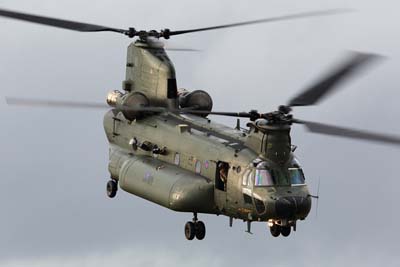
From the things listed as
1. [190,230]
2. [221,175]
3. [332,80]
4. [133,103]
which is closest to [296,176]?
[221,175]

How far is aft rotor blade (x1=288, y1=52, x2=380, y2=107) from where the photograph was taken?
184ft

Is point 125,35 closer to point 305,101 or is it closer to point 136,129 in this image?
point 136,129

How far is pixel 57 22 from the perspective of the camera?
208 ft

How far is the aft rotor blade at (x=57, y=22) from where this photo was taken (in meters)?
62.0

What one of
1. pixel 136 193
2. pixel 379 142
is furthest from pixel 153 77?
pixel 379 142

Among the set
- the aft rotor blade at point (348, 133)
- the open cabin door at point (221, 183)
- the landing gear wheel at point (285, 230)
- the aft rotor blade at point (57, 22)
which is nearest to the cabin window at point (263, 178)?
the open cabin door at point (221, 183)

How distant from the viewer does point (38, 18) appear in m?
62.7

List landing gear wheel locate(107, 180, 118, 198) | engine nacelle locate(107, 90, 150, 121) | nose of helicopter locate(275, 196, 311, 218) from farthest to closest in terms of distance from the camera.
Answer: landing gear wheel locate(107, 180, 118, 198) < engine nacelle locate(107, 90, 150, 121) < nose of helicopter locate(275, 196, 311, 218)

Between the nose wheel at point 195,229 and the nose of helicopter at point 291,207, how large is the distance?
4960 millimetres

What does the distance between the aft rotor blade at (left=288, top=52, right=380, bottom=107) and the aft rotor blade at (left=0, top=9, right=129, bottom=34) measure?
40.4 ft

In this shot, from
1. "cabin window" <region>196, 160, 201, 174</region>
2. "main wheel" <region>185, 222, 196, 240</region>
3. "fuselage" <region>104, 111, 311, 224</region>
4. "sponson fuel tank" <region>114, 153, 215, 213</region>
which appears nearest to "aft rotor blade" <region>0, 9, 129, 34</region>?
"fuselage" <region>104, 111, 311, 224</region>

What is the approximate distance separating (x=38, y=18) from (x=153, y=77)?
22.6 ft

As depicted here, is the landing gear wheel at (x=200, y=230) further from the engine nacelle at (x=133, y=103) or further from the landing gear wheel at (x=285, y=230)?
the engine nacelle at (x=133, y=103)

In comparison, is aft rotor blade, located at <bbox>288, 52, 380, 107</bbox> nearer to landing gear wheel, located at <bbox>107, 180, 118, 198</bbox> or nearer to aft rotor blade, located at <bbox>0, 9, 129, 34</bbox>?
aft rotor blade, located at <bbox>0, 9, 129, 34</bbox>
